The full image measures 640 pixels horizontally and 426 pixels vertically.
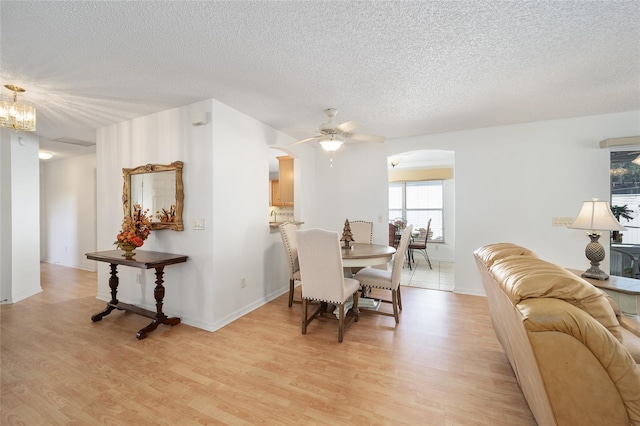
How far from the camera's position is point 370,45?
6.07ft

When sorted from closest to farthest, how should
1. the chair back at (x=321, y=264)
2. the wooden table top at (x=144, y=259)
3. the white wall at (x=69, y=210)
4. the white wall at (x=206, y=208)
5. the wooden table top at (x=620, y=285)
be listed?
the wooden table top at (x=620, y=285) → the chair back at (x=321, y=264) → the wooden table top at (x=144, y=259) → the white wall at (x=206, y=208) → the white wall at (x=69, y=210)

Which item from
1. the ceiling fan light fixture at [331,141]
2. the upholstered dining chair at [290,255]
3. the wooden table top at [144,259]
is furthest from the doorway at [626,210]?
the wooden table top at [144,259]

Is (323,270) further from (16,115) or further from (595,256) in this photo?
(16,115)

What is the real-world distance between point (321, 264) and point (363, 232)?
5.86ft

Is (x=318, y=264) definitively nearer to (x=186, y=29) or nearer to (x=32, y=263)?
(x=186, y=29)

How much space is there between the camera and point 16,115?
7.45ft

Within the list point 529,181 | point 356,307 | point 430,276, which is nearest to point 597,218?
point 529,181

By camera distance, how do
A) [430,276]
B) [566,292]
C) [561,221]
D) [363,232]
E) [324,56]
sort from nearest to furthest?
[566,292], [324,56], [561,221], [363,232], [430,276]

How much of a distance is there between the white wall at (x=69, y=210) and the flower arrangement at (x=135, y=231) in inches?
137

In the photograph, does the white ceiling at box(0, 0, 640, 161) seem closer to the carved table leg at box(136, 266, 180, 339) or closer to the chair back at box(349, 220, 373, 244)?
the chair back at box(349, 220, 373, 244)

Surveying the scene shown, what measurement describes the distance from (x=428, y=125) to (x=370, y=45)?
216cm

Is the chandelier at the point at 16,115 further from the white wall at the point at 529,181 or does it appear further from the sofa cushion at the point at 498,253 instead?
the white wall at the point at 529,181

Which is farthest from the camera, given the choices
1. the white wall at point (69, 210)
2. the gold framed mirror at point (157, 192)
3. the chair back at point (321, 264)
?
the white wall at point (69, 210)

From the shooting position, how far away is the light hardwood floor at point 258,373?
1.60m
